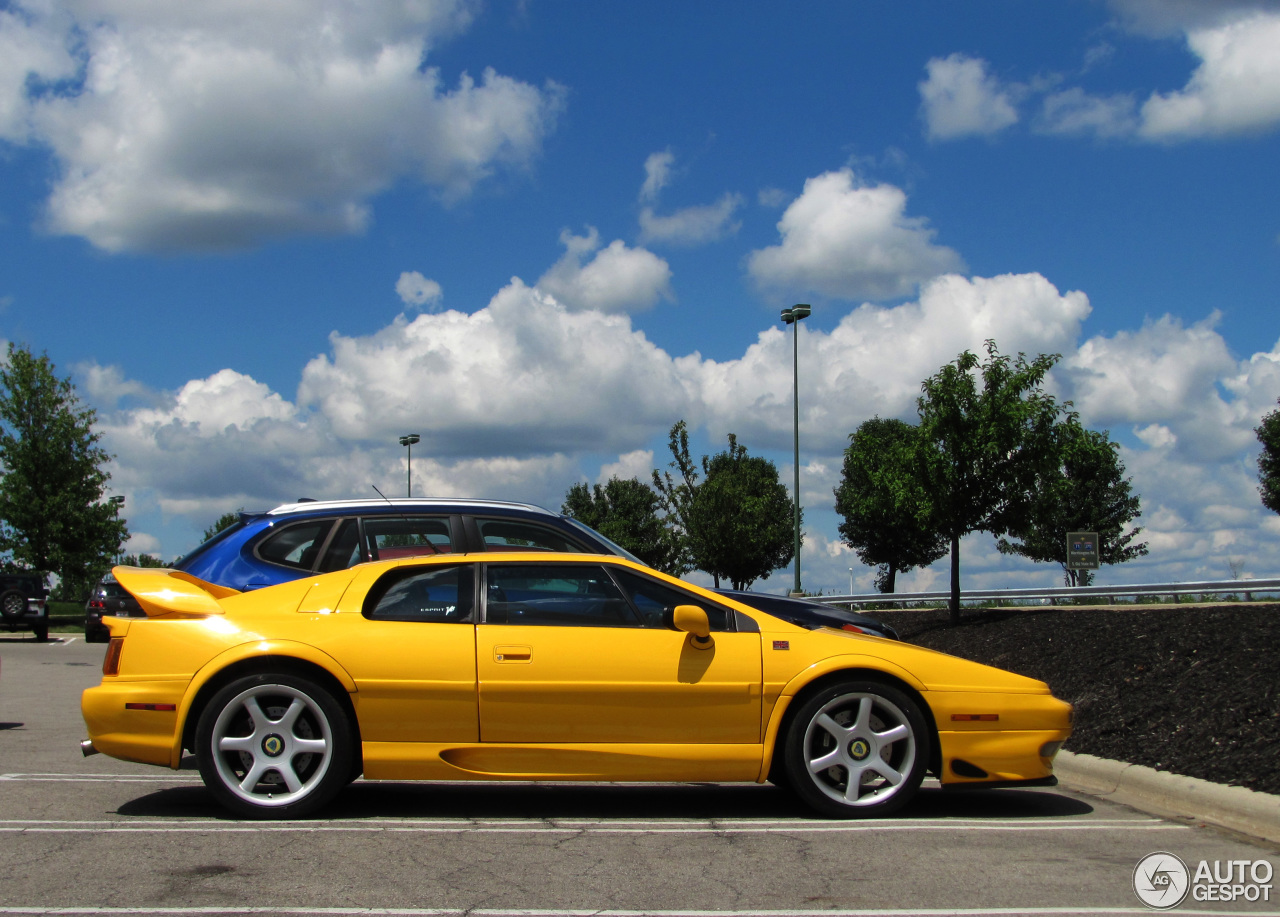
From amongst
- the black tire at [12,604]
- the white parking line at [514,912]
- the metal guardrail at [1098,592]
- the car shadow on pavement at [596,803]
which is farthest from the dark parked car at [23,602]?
the white parking line at [514,912]

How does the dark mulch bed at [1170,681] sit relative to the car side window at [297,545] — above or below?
below

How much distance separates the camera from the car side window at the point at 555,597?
576 cm

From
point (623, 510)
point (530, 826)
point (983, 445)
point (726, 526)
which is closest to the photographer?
point (530, 826)

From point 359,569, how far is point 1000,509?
15.0 m

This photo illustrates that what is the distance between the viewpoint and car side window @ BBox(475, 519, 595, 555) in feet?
25.8

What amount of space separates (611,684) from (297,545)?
2.94 metres

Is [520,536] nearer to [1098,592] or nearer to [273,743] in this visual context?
[273,743]

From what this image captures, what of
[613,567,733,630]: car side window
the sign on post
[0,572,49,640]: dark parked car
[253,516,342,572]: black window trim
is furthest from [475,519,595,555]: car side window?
[0,572,49,640]: dark parked car

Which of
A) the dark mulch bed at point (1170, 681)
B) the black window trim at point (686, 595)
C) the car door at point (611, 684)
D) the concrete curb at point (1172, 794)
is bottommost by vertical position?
the concrete curb at point (1172, 794)

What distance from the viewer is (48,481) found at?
111 feet

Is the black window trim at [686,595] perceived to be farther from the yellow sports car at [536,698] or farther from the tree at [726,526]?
the tree at [726,526]

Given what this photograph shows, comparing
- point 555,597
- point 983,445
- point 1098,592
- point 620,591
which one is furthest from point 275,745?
point 1098,592

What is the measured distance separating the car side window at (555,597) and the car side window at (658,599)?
0.06 metres

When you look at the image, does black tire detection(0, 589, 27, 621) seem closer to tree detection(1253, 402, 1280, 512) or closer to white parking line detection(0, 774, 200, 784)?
white parking line detection(0, 774, 200, 784)
